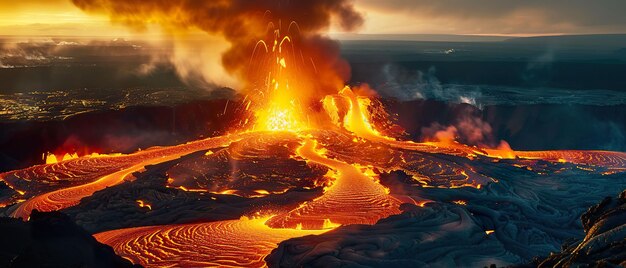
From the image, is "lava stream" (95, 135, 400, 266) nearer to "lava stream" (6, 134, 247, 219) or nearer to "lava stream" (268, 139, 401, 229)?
"lava stream" (268, 139, 401, 229)

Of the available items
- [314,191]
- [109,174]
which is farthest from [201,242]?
[109,174]

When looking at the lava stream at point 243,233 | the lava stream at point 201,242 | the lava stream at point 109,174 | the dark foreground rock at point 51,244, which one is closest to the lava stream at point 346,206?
the lava stream at point 243,233

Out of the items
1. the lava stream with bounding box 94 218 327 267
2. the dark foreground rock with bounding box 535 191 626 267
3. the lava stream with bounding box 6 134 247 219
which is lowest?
the lava stream with bounding box 94 218 327 267

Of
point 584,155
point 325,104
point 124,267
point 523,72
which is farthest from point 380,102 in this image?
point 523,72

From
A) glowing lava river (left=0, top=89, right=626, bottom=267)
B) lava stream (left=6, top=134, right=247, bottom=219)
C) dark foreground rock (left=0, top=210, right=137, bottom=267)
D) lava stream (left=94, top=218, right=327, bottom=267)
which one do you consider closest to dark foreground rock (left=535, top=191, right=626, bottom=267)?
glowing lava river (left=0, top=89, right=626, bottom=267)

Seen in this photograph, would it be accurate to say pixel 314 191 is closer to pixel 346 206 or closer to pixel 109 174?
pixel 346 206

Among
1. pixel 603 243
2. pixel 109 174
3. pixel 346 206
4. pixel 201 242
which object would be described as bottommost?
pixel 201 242
